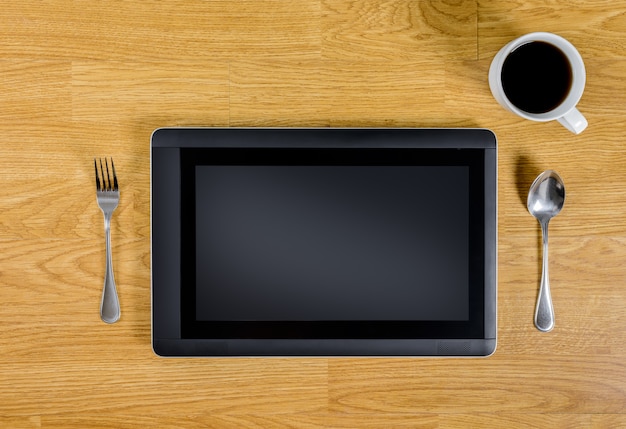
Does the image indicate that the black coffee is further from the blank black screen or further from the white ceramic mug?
the blank black screen

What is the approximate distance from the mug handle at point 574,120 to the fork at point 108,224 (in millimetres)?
640

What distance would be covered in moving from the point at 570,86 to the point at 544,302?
0.31 m

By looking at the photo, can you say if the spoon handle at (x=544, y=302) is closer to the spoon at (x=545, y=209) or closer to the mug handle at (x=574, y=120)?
the spoon at (x=545, y=209)

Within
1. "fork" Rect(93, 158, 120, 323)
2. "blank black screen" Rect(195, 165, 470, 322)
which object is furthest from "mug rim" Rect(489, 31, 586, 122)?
"fork" Rect(93, 158, 120, 323)

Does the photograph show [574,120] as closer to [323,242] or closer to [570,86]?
[570,86]

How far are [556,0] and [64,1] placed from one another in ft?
2.39

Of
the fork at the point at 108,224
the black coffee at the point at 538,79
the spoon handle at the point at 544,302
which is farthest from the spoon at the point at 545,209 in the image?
the fork at the point at 108,224

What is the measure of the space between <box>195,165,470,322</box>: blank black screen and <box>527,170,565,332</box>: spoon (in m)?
0.11

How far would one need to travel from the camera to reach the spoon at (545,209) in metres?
0.70

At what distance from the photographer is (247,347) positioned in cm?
70

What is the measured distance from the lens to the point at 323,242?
698 millimetres

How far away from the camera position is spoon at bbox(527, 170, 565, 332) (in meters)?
0.70

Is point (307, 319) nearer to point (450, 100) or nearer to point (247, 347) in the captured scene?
point (247, 347)

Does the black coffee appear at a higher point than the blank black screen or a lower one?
higher
